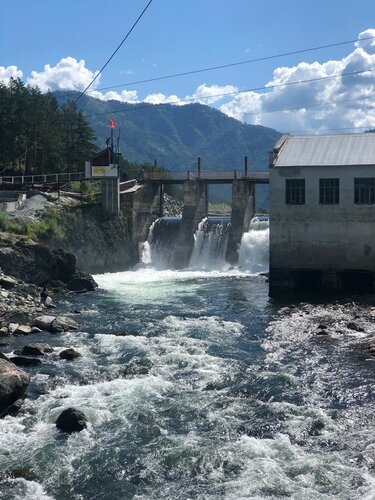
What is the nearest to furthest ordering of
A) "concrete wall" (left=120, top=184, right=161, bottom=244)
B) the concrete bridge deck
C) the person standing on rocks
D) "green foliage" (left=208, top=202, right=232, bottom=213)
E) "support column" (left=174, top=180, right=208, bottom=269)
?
1. the person standing on rocks
2. "support column" (left=174, top=180, right=208, bottom=269)
3. "concrete wall" (left=120, top=184, right=161, bottom=244)
4. the concrete bridge deck
5. "green foliage" (left=208, top=202, right=232, bottom=213)

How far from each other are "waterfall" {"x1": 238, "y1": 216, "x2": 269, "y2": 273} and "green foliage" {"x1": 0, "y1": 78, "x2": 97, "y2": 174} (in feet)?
97.3

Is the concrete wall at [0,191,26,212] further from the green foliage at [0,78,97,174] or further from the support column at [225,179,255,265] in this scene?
the support column at [225,179,255,265]

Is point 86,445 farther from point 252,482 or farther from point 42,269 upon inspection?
point 42,269

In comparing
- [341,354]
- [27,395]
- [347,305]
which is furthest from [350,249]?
[27,395]

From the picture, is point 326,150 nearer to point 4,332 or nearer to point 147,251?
point 147,251

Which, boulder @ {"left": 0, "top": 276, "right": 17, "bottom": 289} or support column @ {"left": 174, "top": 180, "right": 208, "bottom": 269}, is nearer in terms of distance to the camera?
boulder @ {"left": 0, "top": 276, "right": 17, "bottom": 289}

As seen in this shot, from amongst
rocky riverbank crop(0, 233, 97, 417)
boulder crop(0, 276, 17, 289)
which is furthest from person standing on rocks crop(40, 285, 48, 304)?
boulder crop(0, 276, 17, 289)

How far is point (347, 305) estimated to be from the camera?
37.6m

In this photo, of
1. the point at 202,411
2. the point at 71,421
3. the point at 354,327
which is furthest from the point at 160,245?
the point at 71,421

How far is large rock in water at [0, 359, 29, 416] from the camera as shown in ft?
64.6

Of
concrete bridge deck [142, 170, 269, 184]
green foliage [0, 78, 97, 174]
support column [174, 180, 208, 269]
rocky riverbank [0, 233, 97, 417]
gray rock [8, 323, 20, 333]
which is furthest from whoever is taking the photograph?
green foliage [0, 78, 97, 174]

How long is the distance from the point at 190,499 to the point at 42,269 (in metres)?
33.0

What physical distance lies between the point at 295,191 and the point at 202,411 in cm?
2505

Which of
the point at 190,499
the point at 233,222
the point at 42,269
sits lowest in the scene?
the point at 190,499
